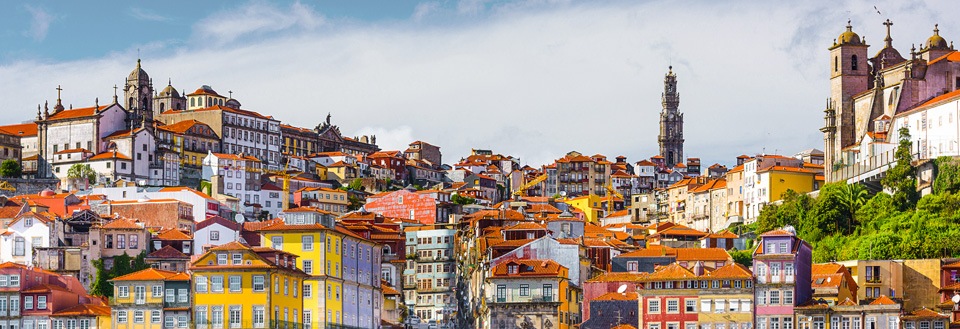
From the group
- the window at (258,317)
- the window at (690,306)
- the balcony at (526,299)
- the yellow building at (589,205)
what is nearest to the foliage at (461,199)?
the yellow building at (589,205)

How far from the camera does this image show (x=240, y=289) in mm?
82375

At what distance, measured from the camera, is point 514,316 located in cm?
9225

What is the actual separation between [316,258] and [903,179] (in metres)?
38.7

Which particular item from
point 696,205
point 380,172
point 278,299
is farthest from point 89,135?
point 278,299

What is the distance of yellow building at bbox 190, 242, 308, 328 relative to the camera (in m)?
82.1

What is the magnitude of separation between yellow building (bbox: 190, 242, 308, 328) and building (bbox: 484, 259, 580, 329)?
40.8 feet

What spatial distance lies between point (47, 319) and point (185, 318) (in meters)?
9.56

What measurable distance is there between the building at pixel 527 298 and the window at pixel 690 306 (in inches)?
268

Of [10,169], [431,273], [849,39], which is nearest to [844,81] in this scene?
[849,39]

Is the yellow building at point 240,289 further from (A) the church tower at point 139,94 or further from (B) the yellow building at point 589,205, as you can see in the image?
(A) the church tower at point 139,94

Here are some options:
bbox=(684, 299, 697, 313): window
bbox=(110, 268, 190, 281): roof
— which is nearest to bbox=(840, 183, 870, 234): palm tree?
bbox=(684, 299, 697, 313): window

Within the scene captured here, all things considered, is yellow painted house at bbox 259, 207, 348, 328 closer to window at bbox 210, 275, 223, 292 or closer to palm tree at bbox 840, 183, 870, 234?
window at bbox 210, 275, 223, 292

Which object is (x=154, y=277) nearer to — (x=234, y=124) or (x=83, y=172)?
(x=83, y=172)

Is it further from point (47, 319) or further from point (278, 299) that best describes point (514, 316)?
point (47, 319)
